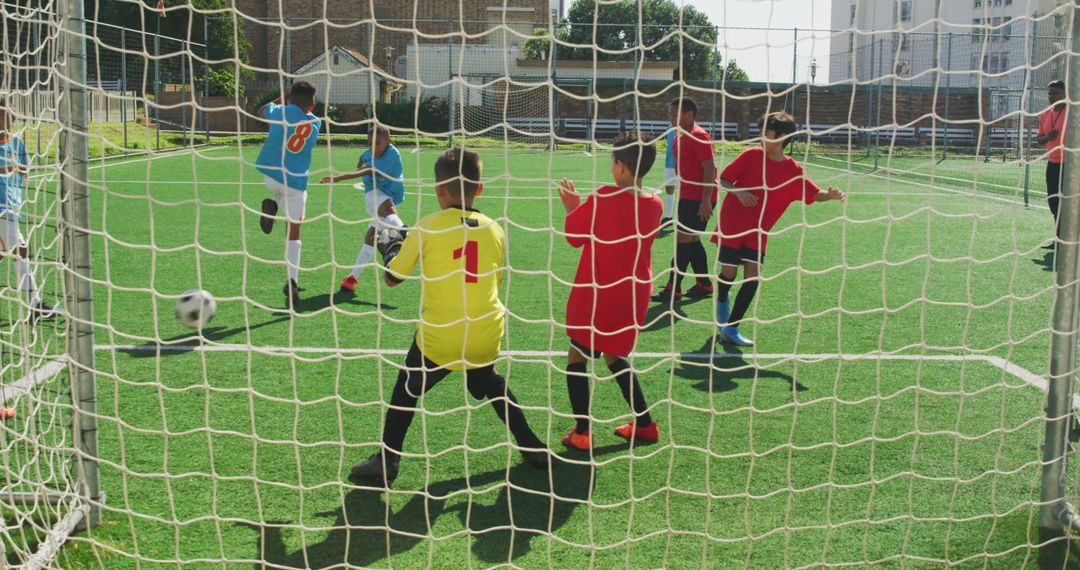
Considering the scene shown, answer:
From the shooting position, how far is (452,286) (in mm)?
4051

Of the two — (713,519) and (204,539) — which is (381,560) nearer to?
(204,539)

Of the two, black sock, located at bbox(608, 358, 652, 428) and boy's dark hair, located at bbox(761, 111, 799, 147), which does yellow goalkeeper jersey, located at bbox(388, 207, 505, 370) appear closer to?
black sock, located at bbox(608, 358, 652, 428)

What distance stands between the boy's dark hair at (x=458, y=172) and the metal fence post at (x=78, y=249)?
1418 mm

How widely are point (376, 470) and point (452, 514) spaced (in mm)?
491

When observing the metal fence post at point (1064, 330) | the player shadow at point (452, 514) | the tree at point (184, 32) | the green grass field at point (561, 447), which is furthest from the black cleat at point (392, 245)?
the tree at point (184, 32)

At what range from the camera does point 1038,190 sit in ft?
58.2

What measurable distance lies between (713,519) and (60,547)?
2639 mm

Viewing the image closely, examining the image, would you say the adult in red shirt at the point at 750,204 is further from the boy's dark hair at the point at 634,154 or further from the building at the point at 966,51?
the boy's dark hair at the point at 634,154

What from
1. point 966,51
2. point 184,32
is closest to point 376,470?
point 966,51

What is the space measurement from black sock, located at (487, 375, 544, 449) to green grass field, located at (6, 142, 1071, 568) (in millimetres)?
165

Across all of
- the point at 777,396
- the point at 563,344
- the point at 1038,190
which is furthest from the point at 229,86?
the point at 777,396

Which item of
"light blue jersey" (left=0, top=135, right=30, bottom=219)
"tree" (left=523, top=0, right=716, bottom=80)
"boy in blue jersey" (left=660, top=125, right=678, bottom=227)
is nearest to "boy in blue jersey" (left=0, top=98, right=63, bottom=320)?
"light blue jersey" (left=0, top=135, right=30, bottom=219)

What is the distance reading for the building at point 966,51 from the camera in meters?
3.74

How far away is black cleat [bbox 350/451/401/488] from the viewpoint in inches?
165
